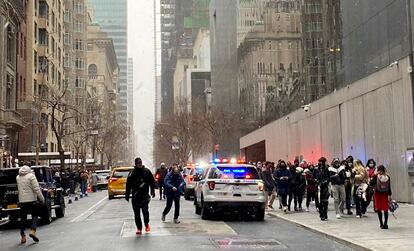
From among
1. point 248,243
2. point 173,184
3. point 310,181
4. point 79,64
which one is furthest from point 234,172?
point 79,64

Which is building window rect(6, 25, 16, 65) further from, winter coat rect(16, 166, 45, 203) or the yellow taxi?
winter coat rect(16, 166, 45, 203)

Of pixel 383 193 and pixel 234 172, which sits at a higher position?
pixel 234 172

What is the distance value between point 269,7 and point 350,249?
38.5 meters

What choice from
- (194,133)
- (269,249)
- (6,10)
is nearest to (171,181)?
(269,249)

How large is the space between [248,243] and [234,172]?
5445 millimetres

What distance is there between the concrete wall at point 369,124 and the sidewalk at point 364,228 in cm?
299

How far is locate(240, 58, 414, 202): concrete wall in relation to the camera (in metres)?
21.1

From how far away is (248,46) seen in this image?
58125 millimetres

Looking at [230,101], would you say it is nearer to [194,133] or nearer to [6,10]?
[194,133]

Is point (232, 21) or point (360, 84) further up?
point (232, 21)

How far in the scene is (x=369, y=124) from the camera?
24.5m

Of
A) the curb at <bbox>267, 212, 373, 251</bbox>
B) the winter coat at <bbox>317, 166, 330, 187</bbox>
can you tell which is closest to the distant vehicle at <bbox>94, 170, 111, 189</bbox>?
the curb at <bbox>267, 212, 373, 251</bbox>

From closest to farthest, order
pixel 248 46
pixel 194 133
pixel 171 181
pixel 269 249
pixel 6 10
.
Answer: pixel 269 249 < pixel 171 181 < pixel 6 10 < pixel 248 46 < pixel 194 133

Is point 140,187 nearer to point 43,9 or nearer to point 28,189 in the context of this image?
point 28,189
